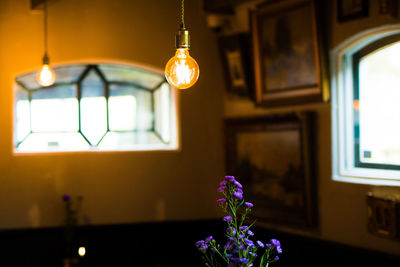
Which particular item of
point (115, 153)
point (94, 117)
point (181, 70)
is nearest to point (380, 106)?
point (181, 70)

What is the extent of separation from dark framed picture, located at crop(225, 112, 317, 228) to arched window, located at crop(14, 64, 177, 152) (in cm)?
96

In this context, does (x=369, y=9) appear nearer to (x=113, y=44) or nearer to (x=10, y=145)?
(x=113, y=44)

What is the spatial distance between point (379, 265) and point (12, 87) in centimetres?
434

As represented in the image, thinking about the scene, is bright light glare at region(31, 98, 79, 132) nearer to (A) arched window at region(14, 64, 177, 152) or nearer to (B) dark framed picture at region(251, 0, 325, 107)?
(A) arched window at region(14, 64, 177, 152)

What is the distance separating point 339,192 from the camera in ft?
14.6

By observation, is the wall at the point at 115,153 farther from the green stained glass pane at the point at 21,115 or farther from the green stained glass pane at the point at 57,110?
the green stained glass pane at the point at 57,110

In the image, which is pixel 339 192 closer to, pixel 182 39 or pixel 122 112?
pixel 182 39

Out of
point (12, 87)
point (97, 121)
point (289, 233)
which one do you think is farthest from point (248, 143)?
point (12, 87)

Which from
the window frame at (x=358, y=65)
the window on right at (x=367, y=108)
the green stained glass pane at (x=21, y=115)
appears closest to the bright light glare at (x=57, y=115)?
the green stained glass pane at (x=21, y=115)

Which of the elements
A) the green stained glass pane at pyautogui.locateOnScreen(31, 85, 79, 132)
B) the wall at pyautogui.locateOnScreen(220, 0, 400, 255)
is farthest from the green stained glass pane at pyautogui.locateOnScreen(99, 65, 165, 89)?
the wall at pyautogui.locateOnScreen(220, 0, 400, 255)

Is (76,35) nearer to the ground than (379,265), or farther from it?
farther from it

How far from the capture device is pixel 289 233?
4.96 meters

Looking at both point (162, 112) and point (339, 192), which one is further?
point (162, 112)

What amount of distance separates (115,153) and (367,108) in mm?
2890
